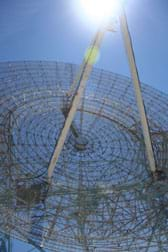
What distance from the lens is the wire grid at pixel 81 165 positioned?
2700 centimetres

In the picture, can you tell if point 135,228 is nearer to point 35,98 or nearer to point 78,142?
point 78,142

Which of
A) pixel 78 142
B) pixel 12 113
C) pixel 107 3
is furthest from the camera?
pixel 78 142

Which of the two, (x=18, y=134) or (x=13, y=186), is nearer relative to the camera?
(x=13, y=186)

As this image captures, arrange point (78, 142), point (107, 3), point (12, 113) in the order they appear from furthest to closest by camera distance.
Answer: point (78, 142), point (12, 113), point (107, 3)

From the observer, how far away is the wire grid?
2700 centimetres

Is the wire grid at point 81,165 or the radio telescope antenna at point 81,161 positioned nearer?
the radio telescope antenna at point 81,161

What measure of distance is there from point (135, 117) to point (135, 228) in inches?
330

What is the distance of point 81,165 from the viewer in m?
32.0

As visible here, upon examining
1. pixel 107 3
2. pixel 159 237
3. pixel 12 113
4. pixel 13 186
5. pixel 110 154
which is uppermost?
pixel 107 3

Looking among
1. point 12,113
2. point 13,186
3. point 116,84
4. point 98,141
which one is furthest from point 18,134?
point 116,84

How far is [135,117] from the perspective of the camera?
32562 mm

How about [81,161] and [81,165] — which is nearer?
[81,165]

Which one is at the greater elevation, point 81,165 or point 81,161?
point 81,161

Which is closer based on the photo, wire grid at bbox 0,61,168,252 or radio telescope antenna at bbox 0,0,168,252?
radio telescope antenna at bbox 0,0,168,252
